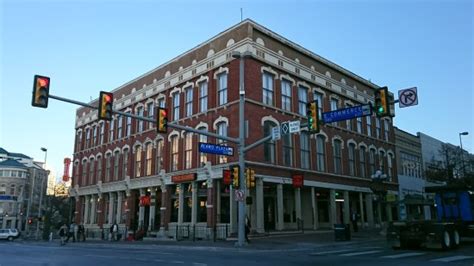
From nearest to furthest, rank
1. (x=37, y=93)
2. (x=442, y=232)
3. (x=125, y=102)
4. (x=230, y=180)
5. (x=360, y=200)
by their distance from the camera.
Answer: (x=37, y=93)
(x=442, y=232)
(x=230, y=180)
(x=360, y=200)
(x=125, y=102)

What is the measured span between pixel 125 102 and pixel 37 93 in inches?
1150

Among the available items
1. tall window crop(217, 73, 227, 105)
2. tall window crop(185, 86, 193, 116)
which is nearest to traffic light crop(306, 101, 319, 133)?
tall window crop(217, 73, 227, 105)

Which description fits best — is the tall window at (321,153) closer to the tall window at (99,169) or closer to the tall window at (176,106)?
the tall window at (176,106)

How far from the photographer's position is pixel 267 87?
32.1m

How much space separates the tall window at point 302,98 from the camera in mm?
34844

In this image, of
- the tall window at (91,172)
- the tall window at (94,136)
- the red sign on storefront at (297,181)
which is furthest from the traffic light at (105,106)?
the tall window at (94,136)

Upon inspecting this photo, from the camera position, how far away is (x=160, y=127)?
18.0 m

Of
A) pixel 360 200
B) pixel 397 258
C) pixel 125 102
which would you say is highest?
pixel 125 102

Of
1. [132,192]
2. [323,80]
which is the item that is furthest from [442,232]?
[132,192]

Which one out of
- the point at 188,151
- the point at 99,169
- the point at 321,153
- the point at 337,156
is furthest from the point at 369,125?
the point at 99,169

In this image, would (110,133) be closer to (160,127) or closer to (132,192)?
(132,192)

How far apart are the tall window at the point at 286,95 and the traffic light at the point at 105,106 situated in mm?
18436

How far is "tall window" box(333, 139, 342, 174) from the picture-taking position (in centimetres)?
3775

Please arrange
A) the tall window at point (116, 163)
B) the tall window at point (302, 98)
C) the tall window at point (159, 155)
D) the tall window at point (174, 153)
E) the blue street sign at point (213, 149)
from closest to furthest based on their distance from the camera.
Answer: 1. the blue street sign at point (213, 149)
2. the tall window at point (302, 98)
3. the tall window at point (174, 153)
4. the tall window at point (159, 155)
5. the tall window at point (116, 163)
